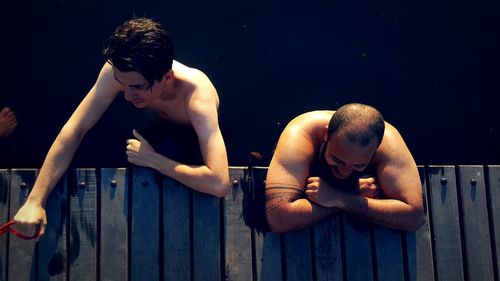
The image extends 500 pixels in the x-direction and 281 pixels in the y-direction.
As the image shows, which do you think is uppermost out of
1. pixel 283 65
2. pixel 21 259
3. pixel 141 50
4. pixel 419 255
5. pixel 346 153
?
pixel 283 65

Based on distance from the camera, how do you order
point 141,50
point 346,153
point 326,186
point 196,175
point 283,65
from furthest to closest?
point 283,65, point 326,186, point 196,175, point 346,153, point 141,50

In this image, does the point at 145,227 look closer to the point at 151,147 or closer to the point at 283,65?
the point at 151,147

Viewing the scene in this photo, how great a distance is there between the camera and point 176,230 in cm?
353

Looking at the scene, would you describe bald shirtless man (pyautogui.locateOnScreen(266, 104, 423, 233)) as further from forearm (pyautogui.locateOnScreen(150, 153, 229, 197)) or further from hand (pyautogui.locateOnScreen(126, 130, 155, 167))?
Answer: hand (pyautogui.locateOnScreen(126, 130, 155, 167))

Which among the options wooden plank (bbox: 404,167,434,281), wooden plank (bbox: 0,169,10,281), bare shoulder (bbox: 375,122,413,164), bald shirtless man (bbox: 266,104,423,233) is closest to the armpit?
bald shirtless man (bbox: 266,104,423,233)

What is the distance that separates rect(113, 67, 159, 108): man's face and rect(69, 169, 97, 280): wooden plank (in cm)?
80

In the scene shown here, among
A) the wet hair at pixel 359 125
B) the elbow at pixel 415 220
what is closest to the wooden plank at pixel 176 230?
the wet hair at pixel 359 125

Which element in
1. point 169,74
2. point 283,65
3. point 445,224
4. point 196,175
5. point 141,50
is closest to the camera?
point 141,50

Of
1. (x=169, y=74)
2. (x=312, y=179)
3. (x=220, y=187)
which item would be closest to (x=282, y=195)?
(x=312, y=179)

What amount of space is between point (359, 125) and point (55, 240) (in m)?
2.36

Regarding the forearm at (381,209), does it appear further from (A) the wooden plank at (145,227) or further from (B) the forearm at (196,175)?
(A) the wooden plank at (145,227)

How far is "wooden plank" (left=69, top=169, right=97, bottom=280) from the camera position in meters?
3.46

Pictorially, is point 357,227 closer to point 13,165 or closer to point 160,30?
point 160,30

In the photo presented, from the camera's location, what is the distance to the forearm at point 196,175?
3.34m
